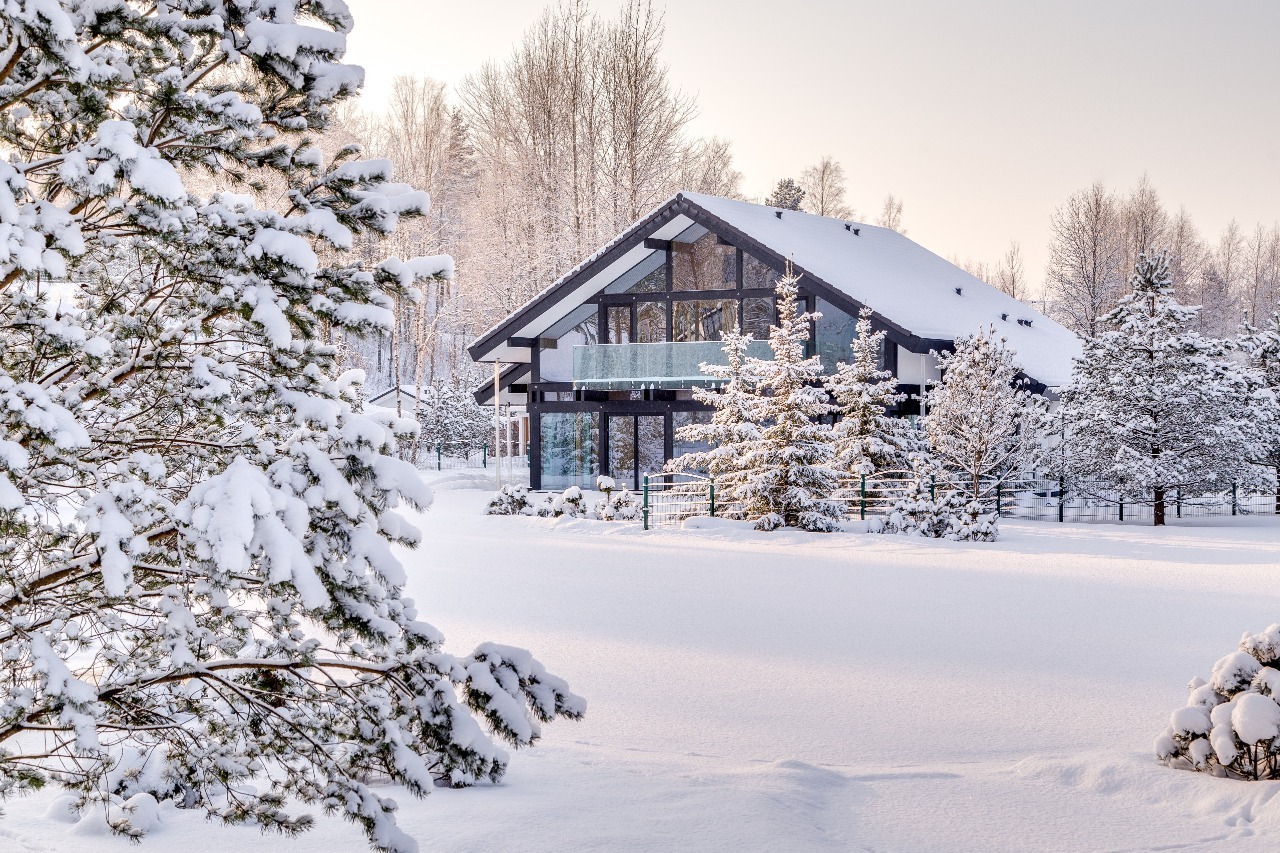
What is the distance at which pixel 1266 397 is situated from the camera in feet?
82.9

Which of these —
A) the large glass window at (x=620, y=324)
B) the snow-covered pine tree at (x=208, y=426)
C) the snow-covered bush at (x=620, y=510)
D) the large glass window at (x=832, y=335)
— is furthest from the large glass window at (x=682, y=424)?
the snow-covered pine tree at (x=208, y=426)

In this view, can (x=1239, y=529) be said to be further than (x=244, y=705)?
Yes

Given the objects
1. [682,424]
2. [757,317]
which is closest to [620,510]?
[682,424]

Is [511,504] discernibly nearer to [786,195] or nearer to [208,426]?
[208,426]

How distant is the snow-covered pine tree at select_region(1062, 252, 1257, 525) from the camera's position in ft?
74.3

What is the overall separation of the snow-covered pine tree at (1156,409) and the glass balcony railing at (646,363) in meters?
7.40

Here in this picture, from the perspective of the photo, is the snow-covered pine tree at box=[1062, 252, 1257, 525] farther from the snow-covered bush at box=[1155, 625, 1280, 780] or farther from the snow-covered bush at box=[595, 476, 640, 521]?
the snow-covered bush at box=[1155, 625, 1280, 780]

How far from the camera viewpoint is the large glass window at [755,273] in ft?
89.1

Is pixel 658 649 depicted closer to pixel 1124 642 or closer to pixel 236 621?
pixel 1124 642

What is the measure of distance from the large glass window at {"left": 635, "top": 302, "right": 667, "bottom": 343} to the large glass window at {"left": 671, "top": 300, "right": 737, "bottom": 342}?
0.39 meters

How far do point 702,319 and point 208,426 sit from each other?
2424cm

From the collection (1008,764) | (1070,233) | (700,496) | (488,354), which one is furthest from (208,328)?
(1070,233)

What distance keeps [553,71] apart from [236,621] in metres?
39.9

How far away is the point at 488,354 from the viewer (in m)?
30.3
